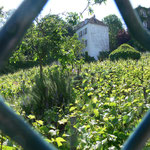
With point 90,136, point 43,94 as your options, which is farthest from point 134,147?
point 43,94

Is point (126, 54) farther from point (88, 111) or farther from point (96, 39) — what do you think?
point (96, 39)

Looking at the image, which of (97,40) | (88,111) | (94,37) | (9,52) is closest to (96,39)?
(97,40)

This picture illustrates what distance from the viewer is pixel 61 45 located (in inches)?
220

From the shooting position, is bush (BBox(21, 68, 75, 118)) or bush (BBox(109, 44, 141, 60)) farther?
bush (BBox(109, 44, 141, 60))

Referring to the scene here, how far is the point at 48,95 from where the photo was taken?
4117mm

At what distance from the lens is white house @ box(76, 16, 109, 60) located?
92.6ft

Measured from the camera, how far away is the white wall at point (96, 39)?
28219mm

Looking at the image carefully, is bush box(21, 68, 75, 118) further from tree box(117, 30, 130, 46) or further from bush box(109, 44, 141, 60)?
tree box(117, 30, 130, 46)

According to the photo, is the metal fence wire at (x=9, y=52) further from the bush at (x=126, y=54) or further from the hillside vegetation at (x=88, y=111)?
the bush at (x=126, y=54)

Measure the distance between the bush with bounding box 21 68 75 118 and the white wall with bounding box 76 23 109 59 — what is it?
24.3m

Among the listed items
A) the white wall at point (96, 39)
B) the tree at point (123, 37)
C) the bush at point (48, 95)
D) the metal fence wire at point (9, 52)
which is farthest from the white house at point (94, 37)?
the metal fence wire at point (9, 52)

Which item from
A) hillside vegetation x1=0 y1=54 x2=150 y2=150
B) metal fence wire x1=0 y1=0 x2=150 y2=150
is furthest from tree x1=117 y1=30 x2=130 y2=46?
metal fence wire x1=0 y1=0 x2=150 y2=150

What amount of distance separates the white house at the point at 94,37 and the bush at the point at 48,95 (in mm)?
24257

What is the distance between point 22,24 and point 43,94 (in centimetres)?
391
